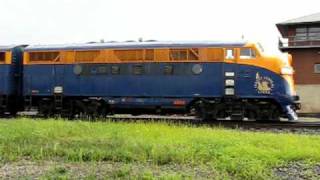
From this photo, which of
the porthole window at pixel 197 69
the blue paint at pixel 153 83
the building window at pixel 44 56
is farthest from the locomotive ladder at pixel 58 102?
the porthole window at pixel 197 69

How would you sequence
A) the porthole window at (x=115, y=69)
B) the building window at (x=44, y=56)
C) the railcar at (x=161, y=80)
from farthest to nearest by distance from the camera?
the building window at (x=44, y=56)
the porthole window at (x=115, y=69)
the railcar at (x=161, y=80)

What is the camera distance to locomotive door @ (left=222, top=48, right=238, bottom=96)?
20141 millimetres

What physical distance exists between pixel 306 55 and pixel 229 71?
29222mm

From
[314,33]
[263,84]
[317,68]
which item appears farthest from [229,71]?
[314,33]

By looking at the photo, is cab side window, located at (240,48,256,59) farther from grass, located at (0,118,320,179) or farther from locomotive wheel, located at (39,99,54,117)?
locomotive wheel, located at (39,99,54,117)

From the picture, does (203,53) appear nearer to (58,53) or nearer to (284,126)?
(284,126)

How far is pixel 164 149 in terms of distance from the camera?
412 inches

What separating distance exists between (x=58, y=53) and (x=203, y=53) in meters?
6.56

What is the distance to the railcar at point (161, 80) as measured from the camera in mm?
19938

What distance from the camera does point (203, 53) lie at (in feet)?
67.2

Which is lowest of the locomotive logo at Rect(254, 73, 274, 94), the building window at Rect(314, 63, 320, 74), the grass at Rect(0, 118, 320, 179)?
the grass at Rect(0, 118, 320, 179)

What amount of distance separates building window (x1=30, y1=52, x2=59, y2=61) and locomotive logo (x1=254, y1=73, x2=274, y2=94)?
346 inches

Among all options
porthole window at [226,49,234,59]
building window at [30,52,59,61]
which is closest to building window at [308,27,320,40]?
porthole window at [226,49,234,59]

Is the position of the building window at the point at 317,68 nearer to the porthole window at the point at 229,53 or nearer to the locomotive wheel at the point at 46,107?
the porthole window at the point at 229,53
